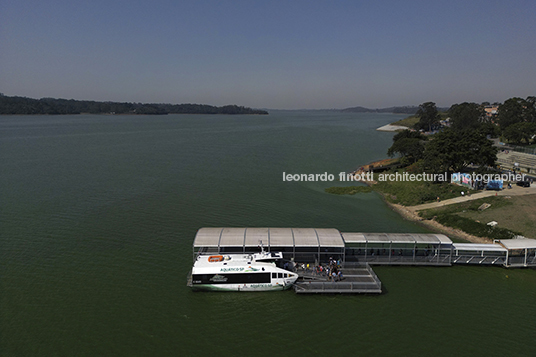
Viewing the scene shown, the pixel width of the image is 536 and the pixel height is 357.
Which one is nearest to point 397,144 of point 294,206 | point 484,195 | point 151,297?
point 484,195

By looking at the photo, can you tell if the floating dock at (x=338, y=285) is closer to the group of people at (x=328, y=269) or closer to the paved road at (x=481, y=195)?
the group of people at (x=328, y=269)

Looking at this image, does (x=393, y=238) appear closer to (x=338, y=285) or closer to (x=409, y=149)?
(x=338, y=285)

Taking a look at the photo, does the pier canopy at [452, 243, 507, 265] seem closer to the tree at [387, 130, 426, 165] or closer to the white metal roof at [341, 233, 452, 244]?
the white metal roof at [341, 233, 452, 244]

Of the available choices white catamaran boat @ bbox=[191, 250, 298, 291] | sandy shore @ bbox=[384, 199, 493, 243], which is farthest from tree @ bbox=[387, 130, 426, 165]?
white catamaran boat @ bbox=[191, 250, 298, 291]

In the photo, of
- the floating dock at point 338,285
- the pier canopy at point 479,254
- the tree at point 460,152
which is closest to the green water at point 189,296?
the floating dock at point 338,285

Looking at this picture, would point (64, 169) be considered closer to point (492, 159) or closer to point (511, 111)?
point (492, 159)

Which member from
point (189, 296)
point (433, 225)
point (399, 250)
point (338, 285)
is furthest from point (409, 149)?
point (189, 296)

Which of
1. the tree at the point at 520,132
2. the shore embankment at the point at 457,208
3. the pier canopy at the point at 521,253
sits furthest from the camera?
the tree at the point at 520,132

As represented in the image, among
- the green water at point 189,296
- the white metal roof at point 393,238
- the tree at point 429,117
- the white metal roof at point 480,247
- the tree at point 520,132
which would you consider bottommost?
the green water at point 189,296
